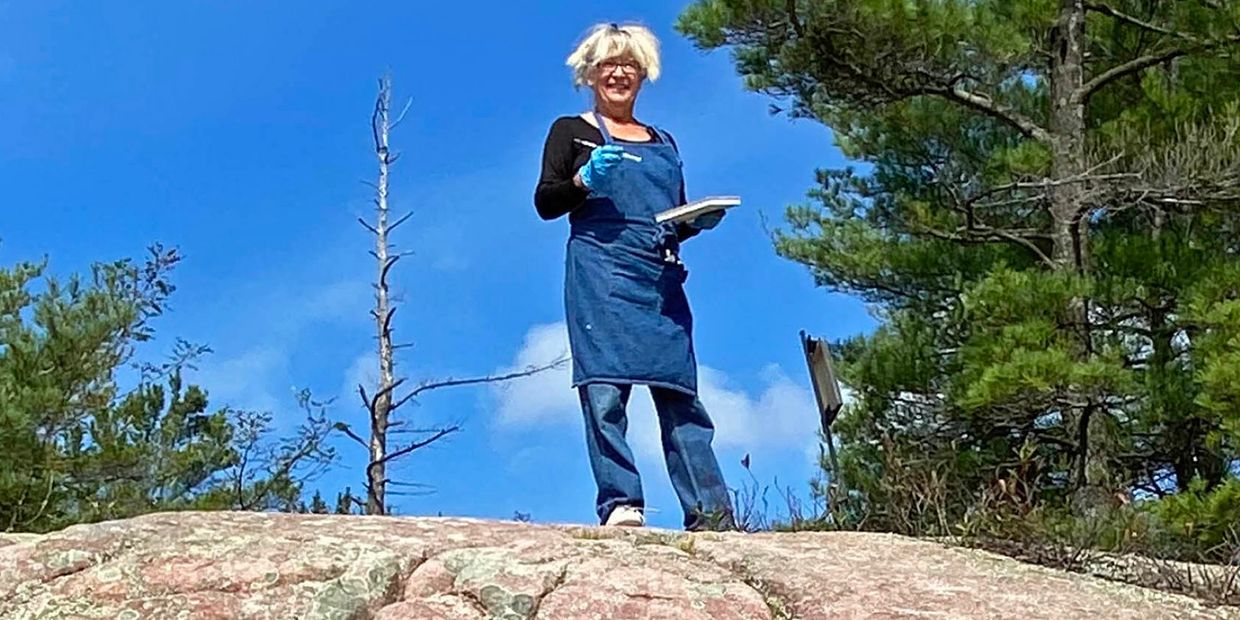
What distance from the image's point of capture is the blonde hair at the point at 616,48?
4.69 m

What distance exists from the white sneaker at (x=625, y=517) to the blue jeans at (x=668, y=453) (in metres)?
0.06

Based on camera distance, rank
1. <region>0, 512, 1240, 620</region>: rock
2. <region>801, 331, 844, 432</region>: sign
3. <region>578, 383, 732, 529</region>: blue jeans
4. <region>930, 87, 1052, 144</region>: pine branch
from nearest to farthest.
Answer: <region>0, 512, 1240, 620</region>: rock → <region>578, 383, 732, 529</region>: blue jeans → <region>801, 331, 844, 432</region>: sign → <region>930, 87, 1052, 144</region>: pine branch

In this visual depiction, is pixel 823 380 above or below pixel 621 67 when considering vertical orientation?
below

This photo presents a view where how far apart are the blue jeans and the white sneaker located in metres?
0.06

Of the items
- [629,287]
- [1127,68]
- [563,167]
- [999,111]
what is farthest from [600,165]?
[1127,68]

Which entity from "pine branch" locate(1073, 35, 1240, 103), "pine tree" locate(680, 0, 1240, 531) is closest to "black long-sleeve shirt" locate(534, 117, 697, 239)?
"pine tree" locate(680, 0, 1240, 531)

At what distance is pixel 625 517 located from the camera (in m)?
4.37

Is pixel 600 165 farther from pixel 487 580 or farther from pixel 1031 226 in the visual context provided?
pixel 1031 226

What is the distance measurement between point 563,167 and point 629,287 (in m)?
0.41

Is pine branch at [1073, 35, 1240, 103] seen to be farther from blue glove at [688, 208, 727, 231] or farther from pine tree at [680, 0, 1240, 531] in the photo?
blue glove at [688, 208, 727, 231]

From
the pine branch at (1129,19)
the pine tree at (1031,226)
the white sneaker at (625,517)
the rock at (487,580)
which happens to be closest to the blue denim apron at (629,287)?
the white sneaker at (625,517)

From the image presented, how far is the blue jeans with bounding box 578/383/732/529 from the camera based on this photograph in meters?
4.51

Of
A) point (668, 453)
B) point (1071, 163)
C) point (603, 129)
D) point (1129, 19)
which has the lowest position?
point (668, 453)

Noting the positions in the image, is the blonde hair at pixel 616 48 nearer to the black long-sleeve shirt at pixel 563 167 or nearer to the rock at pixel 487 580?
the black long-sleeve shirt at pixel 563 167
